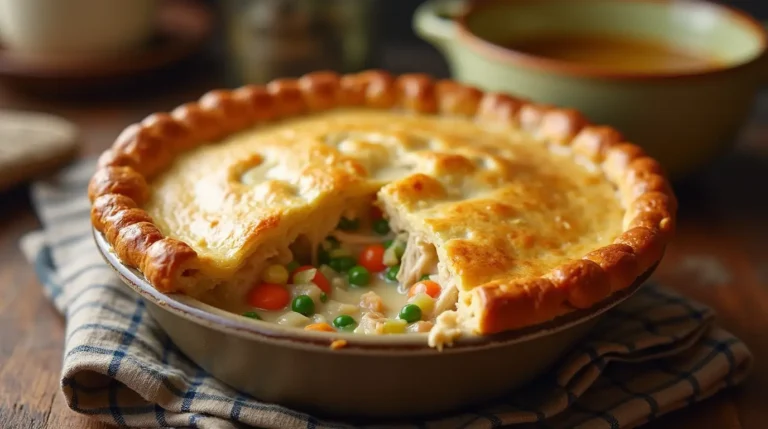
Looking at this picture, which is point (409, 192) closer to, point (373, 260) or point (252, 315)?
point (373, 260)

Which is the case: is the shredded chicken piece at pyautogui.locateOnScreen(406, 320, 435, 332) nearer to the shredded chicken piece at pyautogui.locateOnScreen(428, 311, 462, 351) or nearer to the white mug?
the shredded chicken piece at pyautogui.locateOnScreen(428, 311, 462, 351)

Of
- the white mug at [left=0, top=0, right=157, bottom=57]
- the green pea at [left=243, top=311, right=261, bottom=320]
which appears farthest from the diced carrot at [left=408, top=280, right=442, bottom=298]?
the white mug at [left=0, top=0, right=157, bottom=57]

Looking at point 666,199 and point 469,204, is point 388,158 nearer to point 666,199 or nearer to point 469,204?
point 469,204

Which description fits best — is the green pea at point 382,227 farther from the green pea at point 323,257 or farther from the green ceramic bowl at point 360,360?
the green ceramic bowl at point 360,360

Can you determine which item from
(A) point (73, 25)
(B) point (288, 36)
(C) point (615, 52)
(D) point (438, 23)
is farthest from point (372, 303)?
(A) point (73, 25)

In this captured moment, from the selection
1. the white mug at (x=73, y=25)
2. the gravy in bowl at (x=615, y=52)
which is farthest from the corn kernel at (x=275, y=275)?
the white mug at (x=73, y=25)
